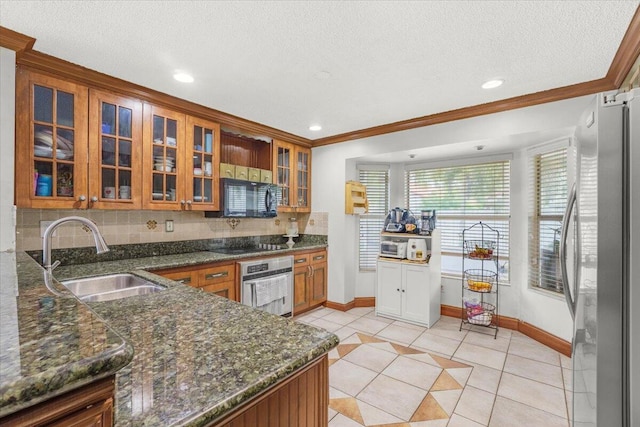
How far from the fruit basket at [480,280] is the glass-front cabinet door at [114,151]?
11.3 ft

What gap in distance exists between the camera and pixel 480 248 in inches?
136

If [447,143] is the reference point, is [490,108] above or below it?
above

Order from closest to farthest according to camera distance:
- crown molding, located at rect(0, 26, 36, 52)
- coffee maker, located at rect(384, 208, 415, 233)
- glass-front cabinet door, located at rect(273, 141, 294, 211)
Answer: crown molding, located at rect(0, 26, 36, 52), coffee maker, located at rect(384, 208, 415, 233), glass-front cabinet door, located at rect(273, 141, 294, 211)

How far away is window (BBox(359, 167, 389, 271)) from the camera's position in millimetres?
4344

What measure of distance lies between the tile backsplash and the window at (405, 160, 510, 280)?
1.39 meters

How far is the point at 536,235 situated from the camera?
3.24 metres

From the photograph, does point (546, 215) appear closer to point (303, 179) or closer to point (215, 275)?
point (303, 179)

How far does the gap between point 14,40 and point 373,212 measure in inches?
148

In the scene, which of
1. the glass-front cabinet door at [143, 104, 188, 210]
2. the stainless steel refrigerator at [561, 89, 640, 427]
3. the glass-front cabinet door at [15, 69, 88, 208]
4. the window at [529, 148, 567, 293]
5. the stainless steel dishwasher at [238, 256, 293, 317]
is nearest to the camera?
the stainless steel refrigerator at [561, 89, 640, 427]

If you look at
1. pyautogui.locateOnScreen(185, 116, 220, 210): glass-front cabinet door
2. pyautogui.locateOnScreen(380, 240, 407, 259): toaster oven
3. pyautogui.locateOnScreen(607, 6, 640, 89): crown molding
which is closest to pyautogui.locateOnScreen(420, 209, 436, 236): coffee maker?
pyautogui.locateOnScreen(380, 240, 407, 259): toaster oven

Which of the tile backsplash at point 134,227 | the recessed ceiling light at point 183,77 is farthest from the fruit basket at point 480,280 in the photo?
the recessed ceiling light at point 183,77

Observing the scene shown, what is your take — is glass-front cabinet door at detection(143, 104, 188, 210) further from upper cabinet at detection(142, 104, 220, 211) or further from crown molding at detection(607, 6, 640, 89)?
crown molding at detection(607, 6, 640, 89)

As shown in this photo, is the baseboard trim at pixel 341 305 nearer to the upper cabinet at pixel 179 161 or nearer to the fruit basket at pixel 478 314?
the fruit basket at pixel 478 314

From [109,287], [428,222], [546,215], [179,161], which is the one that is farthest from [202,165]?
[546,215]
